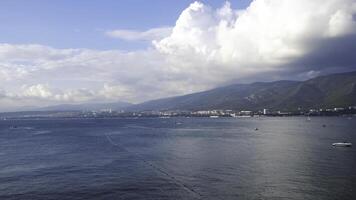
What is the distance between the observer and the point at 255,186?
81188 millimetres

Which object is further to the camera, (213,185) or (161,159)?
(161,159)

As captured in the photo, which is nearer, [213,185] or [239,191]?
[239,191]

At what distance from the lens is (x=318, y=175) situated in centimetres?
9150

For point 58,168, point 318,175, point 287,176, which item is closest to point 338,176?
point 318,175

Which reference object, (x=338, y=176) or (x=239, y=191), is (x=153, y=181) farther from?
(x=338, y=176)

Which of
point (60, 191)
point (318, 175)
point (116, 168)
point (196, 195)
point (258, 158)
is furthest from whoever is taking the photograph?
point (258, 158)

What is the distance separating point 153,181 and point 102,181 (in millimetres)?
11178

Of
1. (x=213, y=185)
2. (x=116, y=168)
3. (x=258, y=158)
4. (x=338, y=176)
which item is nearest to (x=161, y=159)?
(x=116, y=168)

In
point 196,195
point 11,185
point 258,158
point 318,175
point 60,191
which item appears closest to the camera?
point 196,195

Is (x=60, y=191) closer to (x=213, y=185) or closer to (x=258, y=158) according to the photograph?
(x=213, y=185)

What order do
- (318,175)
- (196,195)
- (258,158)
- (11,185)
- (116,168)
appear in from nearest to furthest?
(196,195)
(11,185)
(318,175)
(116,168)
(258,158)

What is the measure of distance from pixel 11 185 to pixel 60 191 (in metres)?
13.5

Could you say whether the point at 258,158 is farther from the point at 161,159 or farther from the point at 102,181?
the point at 102,181

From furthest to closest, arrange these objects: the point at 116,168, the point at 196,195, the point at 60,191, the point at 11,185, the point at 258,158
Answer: the point at 258,158 < the point at 116,168 < the point at 11,185 < the point at 60,191 < the point at 196,195
